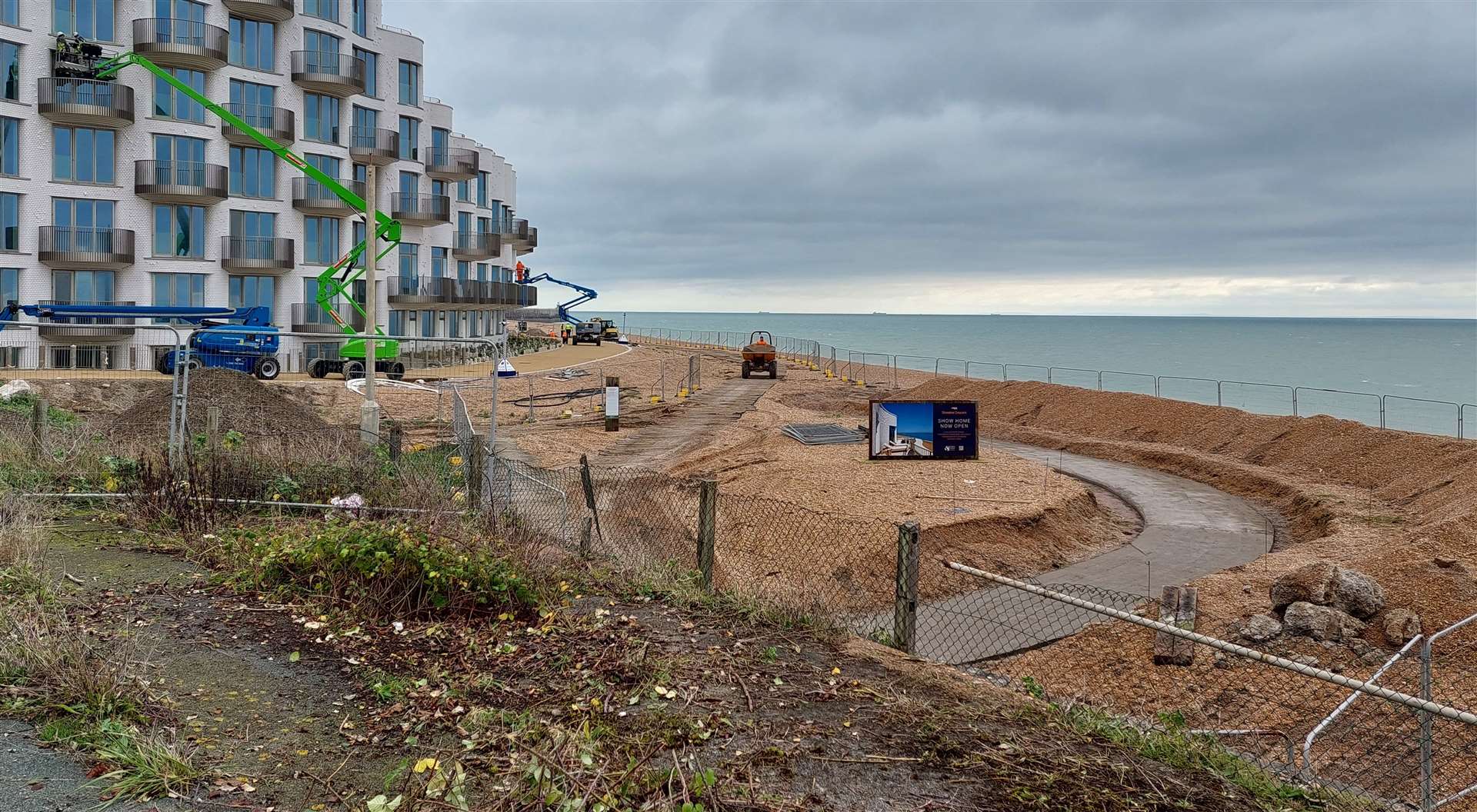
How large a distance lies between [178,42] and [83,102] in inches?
171

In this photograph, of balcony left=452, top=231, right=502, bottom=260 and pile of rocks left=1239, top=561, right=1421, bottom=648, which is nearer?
pile of rocks left=1239, top=561, right=1421, bottom=648

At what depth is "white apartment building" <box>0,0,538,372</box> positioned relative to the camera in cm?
4175

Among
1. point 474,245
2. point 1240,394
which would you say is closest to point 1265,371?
point 1240,394

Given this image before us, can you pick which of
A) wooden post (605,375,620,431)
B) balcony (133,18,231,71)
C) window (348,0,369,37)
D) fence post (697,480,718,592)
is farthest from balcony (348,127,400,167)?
fence post (697,480,718,592)

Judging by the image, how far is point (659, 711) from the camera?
6930 millimetres

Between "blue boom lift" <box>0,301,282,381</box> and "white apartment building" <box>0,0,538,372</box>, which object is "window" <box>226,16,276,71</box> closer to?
"white apartment building" <box>0,0,538,372</box>

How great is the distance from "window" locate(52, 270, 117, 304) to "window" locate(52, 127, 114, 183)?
357cm

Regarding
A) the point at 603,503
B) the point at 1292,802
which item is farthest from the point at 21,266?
the point at 1292,802

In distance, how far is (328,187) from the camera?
41.3m

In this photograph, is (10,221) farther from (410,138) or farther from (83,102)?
(410,138)

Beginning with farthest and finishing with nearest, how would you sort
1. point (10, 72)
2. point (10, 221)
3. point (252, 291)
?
point (252, 291), point (10, 221), point (10, 72)

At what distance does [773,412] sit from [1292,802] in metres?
34.7

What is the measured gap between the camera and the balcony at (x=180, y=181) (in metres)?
43.9

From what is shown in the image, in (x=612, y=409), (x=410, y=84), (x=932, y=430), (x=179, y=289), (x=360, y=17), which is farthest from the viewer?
(x=410, y=84)
